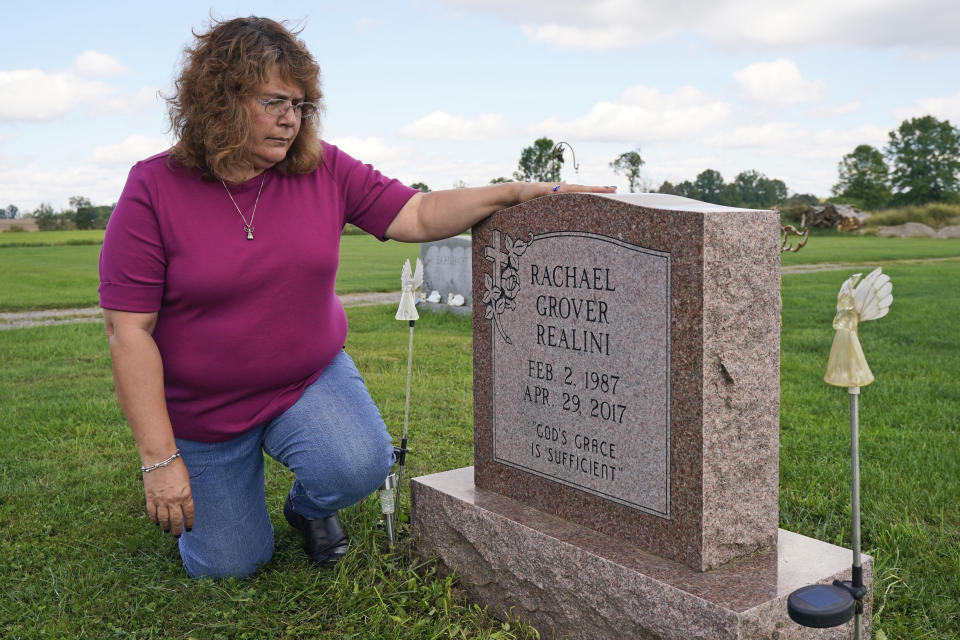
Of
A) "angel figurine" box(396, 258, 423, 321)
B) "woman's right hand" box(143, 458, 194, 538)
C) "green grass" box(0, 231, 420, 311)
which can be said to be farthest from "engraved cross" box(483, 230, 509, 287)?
"green grass" box(0, 231, 420, 311)

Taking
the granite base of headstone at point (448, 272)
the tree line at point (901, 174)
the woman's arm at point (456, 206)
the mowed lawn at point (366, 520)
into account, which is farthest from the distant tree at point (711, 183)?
the woman's arm at point (456, 206)

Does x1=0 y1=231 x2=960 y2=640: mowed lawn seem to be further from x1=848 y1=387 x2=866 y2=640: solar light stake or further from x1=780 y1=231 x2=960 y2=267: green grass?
x1=780 y1=231 x2=960 y2=267: green grass

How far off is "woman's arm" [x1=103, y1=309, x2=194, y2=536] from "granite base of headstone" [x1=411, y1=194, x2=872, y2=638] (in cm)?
93

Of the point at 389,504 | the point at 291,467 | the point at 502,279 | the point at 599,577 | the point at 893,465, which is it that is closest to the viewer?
the point at 599,577

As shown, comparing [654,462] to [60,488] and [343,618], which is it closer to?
[343,618]

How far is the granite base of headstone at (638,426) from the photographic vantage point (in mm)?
2150

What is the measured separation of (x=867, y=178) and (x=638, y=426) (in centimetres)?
5428

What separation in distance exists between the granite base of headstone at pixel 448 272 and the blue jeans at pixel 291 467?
241 inches

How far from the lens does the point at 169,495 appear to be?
2.59 m

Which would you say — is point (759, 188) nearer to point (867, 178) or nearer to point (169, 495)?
point (867, 178)

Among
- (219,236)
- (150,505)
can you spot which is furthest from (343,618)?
(219,236)

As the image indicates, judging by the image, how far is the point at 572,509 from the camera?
8.59 feet

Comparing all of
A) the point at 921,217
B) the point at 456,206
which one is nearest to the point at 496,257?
the point at 456,206

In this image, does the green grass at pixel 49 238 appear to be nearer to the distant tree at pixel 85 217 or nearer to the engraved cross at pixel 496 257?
A: the distant tree at pixel 85 217
